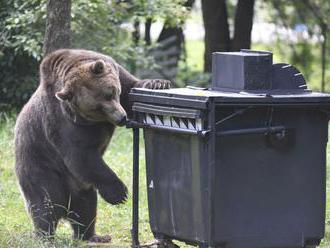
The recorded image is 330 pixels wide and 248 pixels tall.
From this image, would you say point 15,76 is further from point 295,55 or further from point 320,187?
point 295,55

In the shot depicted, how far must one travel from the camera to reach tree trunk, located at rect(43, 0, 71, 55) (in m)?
8.34

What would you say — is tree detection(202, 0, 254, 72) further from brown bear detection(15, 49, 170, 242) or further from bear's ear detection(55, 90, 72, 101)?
bear's ear detection(55, 90, 72, 101)

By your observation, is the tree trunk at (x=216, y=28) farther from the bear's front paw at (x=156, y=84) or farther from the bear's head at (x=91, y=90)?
the bear's front paw at (x=156, y=84)

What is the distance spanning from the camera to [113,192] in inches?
243

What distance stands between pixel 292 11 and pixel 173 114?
13.4 metres

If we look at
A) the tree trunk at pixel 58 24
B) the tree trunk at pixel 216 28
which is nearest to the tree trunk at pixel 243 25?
the tree trunk at pixel 216 28

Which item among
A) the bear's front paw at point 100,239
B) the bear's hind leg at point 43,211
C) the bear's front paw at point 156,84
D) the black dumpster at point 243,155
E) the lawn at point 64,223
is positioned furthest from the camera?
the bear's front paw at point 100,239

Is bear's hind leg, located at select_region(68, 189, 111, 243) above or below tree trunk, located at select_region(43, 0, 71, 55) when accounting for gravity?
below

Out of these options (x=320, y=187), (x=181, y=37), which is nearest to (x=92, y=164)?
(x=320, y=187)

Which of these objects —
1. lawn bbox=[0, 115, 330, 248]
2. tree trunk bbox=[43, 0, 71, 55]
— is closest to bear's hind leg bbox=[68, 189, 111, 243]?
lawn bbox=[0, 115, 330, 248]

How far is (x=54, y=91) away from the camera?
6488 millimetres

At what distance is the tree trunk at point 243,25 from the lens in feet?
52.4

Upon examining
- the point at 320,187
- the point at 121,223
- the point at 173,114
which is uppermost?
the point at 173,114

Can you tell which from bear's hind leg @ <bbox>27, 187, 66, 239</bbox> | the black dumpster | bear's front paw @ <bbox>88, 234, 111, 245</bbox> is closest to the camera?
the black dumpster
